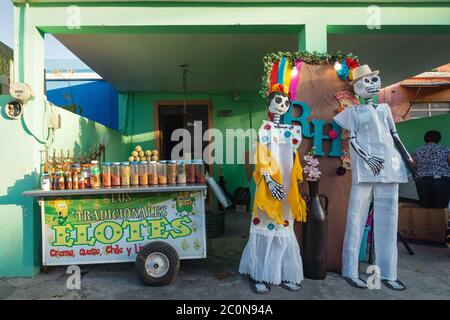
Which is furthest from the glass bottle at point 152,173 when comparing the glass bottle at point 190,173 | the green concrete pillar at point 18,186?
the green concrete pillar at point 18,186

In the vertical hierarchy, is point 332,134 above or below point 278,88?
below

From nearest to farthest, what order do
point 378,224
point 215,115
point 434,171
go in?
point 378,224, point 434,171, point 215,115

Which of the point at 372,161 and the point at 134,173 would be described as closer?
the point at 372,161

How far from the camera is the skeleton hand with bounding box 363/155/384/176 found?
3.61m

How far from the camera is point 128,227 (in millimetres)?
3775

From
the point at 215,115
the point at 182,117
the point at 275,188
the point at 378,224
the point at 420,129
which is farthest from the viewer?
the point at 182,117

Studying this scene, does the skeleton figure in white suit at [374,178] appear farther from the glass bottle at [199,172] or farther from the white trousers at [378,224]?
the glass bottle at [199,172]

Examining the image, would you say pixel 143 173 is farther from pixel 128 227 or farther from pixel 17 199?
pixel 17 199

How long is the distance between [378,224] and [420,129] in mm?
4691

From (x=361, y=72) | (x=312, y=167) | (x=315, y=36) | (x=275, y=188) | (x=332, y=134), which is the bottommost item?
(x=275, y=188)

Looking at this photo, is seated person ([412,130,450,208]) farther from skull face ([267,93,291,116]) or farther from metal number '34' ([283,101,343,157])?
skull face ([267,93,291,116])

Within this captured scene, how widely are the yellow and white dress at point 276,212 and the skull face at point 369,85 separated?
0.97 metres

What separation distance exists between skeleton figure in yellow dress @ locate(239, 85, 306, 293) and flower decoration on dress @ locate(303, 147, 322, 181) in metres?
0.17

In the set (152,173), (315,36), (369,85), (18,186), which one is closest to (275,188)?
(152,173)
